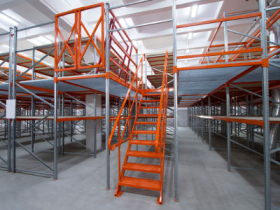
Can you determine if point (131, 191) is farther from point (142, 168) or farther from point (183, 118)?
point (183, 118)

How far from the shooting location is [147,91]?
5.03m

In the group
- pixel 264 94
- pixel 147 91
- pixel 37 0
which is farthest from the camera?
pixel 147 91

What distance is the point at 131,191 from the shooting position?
310cm

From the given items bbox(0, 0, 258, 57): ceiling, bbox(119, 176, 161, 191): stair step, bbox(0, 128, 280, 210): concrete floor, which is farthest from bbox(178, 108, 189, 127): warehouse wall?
bbox(119, 176, 161, 191): stair step

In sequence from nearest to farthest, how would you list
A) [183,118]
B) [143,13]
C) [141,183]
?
[141,183], [143,13], [183,118]

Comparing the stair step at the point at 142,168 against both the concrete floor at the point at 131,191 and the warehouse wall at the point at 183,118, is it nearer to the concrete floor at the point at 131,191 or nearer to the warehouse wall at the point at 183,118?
the concrete floor at the point at 131,191

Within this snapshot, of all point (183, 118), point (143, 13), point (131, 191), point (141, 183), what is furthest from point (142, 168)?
point (183, 118)

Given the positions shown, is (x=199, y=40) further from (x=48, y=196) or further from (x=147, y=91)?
(x=48, y=196)

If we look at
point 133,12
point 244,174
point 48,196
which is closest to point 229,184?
point 244,174

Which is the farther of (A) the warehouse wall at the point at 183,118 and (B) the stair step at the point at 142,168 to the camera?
(A) the warehouse wall at the point at 183,118

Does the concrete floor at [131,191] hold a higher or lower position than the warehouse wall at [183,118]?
lower

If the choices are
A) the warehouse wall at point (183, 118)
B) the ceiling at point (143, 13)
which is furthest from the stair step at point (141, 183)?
the warehouse wall at point (183, 118)

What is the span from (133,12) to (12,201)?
7062mm

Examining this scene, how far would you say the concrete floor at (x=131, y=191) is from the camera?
8.64 feet
